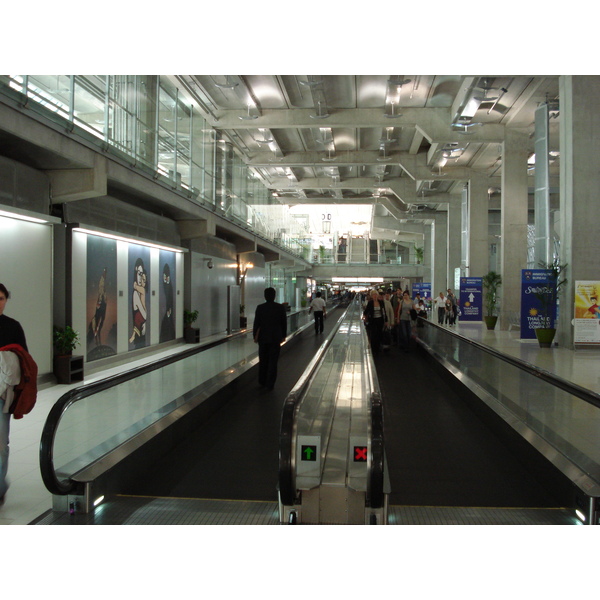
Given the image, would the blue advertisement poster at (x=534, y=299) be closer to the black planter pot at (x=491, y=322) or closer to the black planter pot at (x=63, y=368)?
the black planter pot at (x=491, y=322)

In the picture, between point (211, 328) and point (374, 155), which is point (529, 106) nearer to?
point (374, 155)

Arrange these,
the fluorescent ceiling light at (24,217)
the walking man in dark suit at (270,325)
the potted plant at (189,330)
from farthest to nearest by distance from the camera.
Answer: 1. the potted plant at (189,330)
2. the walking man in dark suit at (270,325)
3. the fluorescent ceiling light at (24,217)

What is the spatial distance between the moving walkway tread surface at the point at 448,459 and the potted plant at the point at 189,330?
31.1ft

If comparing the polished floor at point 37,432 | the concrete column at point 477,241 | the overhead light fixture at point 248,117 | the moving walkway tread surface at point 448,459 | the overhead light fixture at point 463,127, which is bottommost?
the moving walkway tread surface at point 448,459

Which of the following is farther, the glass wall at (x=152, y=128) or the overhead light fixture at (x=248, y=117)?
the overhead light fixture at (x=248, y=117)

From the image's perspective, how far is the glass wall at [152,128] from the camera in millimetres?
9094

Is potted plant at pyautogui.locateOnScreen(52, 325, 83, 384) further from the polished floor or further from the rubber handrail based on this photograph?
the rubber handrail

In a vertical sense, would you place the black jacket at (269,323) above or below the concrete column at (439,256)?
below

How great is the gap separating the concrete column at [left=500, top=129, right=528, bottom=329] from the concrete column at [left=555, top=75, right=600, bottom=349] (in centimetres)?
632

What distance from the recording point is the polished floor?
14.3 ft

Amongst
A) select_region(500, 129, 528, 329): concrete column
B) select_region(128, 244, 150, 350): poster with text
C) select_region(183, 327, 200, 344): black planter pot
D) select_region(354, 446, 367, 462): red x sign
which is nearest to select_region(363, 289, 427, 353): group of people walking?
select_region(183, 327, 200, 344): black planter pot

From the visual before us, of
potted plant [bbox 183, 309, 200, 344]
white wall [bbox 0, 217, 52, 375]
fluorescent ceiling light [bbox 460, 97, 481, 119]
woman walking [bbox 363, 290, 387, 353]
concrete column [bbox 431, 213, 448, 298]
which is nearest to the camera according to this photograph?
white wall [bbox 0, 217, 52, 375]

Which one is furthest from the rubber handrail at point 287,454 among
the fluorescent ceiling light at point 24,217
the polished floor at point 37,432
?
the fluorescent ceiling light at point 24,217
